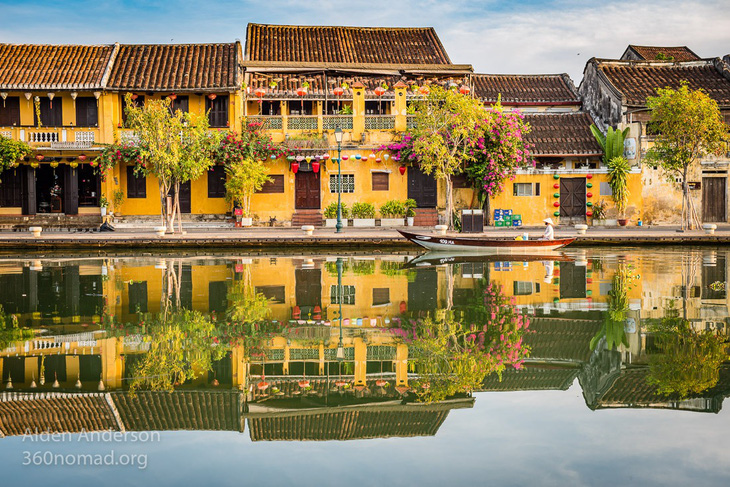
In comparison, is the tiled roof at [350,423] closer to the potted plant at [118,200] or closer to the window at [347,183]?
the window at [347,183]

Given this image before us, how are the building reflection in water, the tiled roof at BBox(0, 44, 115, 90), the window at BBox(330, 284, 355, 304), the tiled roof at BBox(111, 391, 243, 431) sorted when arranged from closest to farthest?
the tiled roof at BBox(111, 391, 243, 431) → the building reflection in water → the window at BBox(330, 284, 355, 304) → the tiled roof at BBox(0, 44, 115, 90)

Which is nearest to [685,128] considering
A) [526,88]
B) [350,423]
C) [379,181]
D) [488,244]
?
[488,244]

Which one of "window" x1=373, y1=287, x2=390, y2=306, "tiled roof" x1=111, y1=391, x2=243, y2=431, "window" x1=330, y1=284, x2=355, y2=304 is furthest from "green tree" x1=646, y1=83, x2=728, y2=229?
"tiled roof" x1=111, y1=391, x2=243, y2=431

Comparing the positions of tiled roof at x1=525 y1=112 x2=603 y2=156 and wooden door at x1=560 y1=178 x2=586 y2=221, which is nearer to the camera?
wooden door at x1=560 y1=178 x2=586 y2=221

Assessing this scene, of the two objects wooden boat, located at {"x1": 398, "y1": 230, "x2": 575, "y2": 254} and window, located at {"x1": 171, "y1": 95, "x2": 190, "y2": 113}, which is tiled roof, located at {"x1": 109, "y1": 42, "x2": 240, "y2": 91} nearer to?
window, located at {"x1": 171, "y1": 95, "x2": 190, "y2": 113}

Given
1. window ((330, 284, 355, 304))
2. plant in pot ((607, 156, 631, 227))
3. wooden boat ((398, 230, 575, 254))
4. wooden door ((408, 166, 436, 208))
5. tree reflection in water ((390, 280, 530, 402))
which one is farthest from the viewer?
wooden door ((408, 166, 436, 208))

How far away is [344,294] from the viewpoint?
50.6 ft

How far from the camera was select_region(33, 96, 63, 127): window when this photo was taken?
1194 inches

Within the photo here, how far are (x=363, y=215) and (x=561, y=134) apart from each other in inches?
356

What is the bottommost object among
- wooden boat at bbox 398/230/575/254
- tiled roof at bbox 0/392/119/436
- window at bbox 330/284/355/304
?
tiled roof at bbox 0/392/119/436

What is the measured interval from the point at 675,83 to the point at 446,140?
36.8ft

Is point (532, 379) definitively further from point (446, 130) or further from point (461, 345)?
point (446, 130)

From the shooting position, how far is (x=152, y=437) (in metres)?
7.53

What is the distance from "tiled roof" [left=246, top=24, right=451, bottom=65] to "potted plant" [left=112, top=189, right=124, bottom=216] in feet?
26.0
